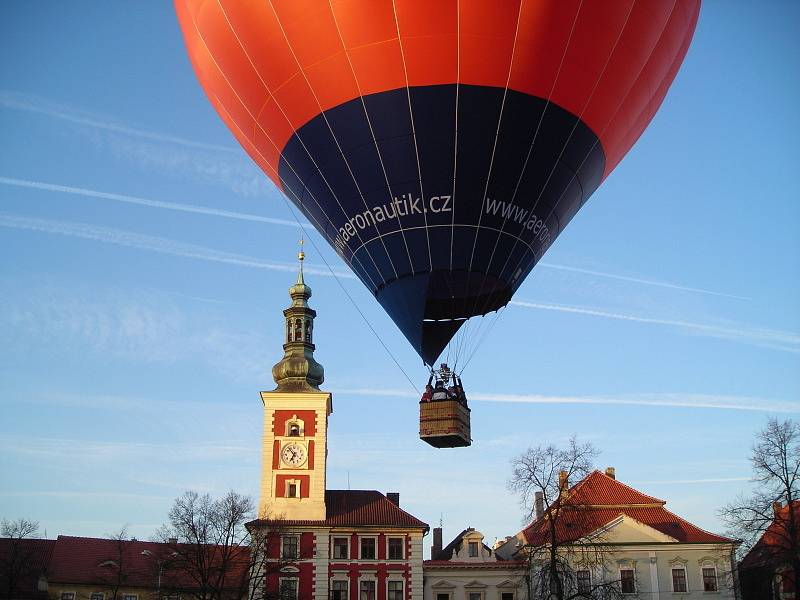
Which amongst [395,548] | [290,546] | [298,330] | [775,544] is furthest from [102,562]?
[775,544]

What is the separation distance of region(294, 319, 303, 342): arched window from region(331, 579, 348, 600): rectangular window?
11.9 metres

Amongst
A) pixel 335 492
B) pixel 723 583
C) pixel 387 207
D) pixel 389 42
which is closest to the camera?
pixel 389 42

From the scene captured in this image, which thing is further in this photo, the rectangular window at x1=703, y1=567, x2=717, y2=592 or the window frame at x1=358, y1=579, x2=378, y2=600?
the window frame at x1=358, y1=579, x2=378, y2=600

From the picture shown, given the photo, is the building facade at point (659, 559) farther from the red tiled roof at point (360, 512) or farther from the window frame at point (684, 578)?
the red tiled roof at point (360, 512)

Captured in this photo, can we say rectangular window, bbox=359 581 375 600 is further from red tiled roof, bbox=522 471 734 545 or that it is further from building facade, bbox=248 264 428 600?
red tiled roof, bbox=522 471 734 545

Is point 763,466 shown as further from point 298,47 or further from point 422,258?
point 298,47

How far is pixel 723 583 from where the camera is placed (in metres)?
40.0

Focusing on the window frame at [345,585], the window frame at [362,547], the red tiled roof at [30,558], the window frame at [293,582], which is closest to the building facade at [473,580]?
the window frame at [362,547]

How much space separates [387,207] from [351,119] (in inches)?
69.5

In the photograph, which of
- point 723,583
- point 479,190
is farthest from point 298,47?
point 723,583

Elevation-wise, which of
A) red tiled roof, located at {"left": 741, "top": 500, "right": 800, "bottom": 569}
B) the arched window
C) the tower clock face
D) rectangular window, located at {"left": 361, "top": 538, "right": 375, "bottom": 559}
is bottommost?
red tiled roof, located at {"left": 741, "top": 500, "right": 800, "bottom": 569}

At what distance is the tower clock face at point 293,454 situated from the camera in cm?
4494

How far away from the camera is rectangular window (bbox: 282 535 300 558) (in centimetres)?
4259

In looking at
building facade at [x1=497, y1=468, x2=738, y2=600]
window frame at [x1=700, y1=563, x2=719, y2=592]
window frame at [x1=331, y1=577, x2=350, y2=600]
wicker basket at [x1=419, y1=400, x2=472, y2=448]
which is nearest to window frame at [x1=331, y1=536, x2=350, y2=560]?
window frame at [x1=331, y1=577, x2=350, y2=600]
